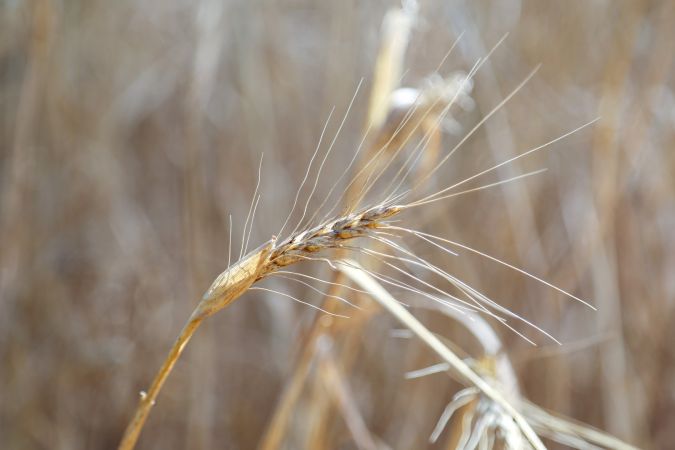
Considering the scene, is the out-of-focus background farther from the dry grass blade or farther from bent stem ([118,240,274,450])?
bent stem ([118,240,274,450])

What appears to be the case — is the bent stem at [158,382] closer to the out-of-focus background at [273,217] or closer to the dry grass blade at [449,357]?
the dry grass blade at [449,357]

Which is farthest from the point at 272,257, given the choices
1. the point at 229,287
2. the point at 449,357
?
the point at 449,357

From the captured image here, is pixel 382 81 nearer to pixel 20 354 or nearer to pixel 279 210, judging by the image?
pixel 279 210

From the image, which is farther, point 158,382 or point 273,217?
point 273,217

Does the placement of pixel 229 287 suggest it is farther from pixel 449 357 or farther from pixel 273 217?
pixel 273 217

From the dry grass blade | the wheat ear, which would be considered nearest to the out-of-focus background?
the dry grass blade

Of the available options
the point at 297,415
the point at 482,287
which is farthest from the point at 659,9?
the point at 297,415

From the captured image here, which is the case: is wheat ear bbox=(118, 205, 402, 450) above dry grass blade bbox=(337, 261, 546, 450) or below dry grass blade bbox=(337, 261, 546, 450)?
above

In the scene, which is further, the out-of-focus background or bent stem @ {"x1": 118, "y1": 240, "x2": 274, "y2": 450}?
the out-of-focus background
